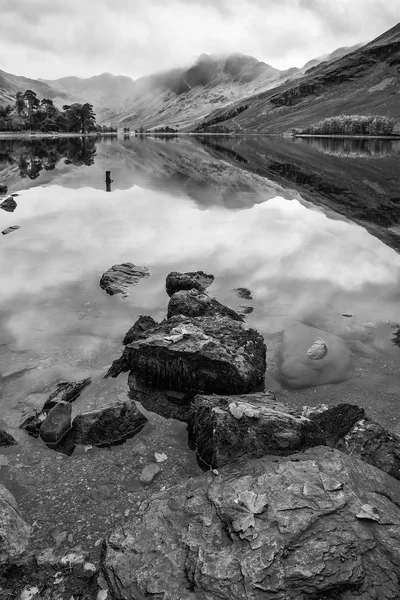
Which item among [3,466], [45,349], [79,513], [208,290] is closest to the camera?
[79,513]

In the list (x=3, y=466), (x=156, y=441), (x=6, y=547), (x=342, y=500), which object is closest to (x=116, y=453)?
(x=156, y=441)

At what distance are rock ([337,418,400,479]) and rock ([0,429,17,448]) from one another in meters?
8.94

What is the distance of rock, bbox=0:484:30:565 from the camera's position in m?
8.10

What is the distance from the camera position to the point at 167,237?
35531 millimetres

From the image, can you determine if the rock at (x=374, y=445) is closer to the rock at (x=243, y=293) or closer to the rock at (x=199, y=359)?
the rock at (x=199, y=359)

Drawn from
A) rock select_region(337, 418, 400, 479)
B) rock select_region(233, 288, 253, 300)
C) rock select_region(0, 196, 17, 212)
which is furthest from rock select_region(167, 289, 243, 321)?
rock select_region(0, 196, 17, 212)

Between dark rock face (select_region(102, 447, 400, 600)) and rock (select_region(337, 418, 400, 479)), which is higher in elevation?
dark rock face (select_region(102, 447, 400, 600))

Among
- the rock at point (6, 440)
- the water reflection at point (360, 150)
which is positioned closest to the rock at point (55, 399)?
the rock at point (6, 440)

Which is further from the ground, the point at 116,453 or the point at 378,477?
the point at 378,477

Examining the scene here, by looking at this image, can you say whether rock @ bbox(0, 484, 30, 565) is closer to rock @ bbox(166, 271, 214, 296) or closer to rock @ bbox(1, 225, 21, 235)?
rock @ bbox(166, 271, 214, 296)

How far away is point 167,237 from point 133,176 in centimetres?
3839

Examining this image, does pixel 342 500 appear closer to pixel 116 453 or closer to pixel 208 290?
pixel 116 453

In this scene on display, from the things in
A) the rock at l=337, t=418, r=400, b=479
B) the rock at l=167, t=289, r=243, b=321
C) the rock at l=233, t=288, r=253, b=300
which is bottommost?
the rock at l=233, t=288, r=253, b=300

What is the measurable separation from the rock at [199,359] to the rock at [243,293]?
669 centimetres
